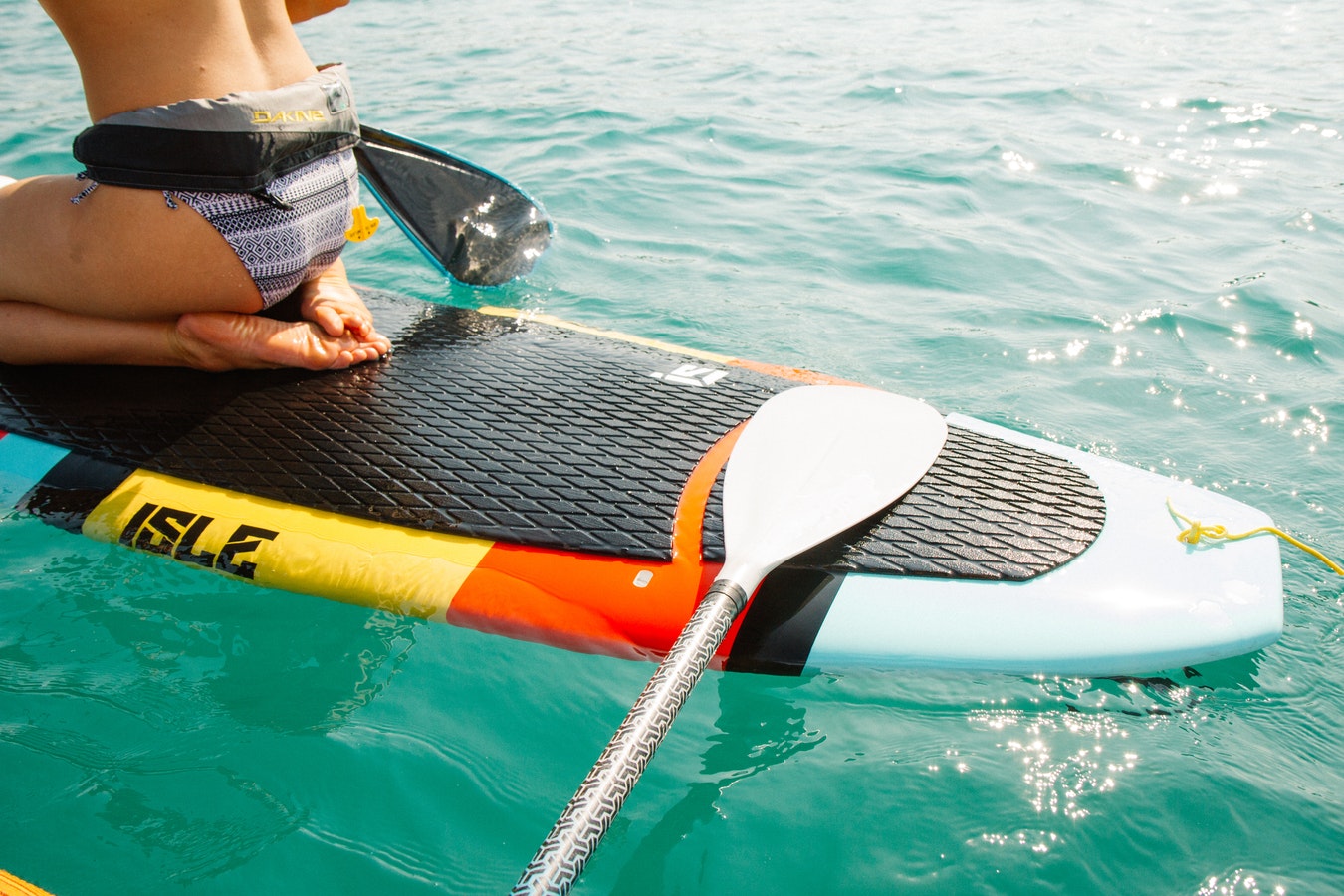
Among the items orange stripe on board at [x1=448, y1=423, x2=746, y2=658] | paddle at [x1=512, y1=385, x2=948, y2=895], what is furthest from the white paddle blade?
orange stripe on board at [x1=448, y1=423, x2=746, y2=658]

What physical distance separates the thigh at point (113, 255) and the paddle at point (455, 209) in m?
1.03

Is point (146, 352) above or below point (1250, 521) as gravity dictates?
above

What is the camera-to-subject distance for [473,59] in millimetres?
7941

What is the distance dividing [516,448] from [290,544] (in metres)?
0.54

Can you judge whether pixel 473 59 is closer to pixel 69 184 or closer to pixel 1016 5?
pixel 1016 5

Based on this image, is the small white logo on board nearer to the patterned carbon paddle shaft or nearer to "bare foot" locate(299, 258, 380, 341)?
"bare foot" locate(299, 258, 380, 341)

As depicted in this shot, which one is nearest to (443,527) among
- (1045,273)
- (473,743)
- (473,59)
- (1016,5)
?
(473,743)

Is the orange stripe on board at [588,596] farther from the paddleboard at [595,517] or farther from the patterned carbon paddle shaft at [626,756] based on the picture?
the patterned carbon paddle shaft at [626,756]

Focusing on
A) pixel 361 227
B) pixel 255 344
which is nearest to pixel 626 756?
pixel 255 344

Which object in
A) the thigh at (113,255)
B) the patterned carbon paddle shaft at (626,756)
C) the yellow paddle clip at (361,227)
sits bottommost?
the patterned carbon paddle shaft at (626,756)

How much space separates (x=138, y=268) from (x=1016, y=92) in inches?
230

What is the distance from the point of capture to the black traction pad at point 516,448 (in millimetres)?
1996

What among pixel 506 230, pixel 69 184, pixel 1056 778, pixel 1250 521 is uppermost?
pixel 69 184

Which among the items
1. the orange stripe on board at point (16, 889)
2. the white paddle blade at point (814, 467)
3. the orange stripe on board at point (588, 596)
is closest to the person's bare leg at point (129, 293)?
the orange stripe on board at point (588, 596)
